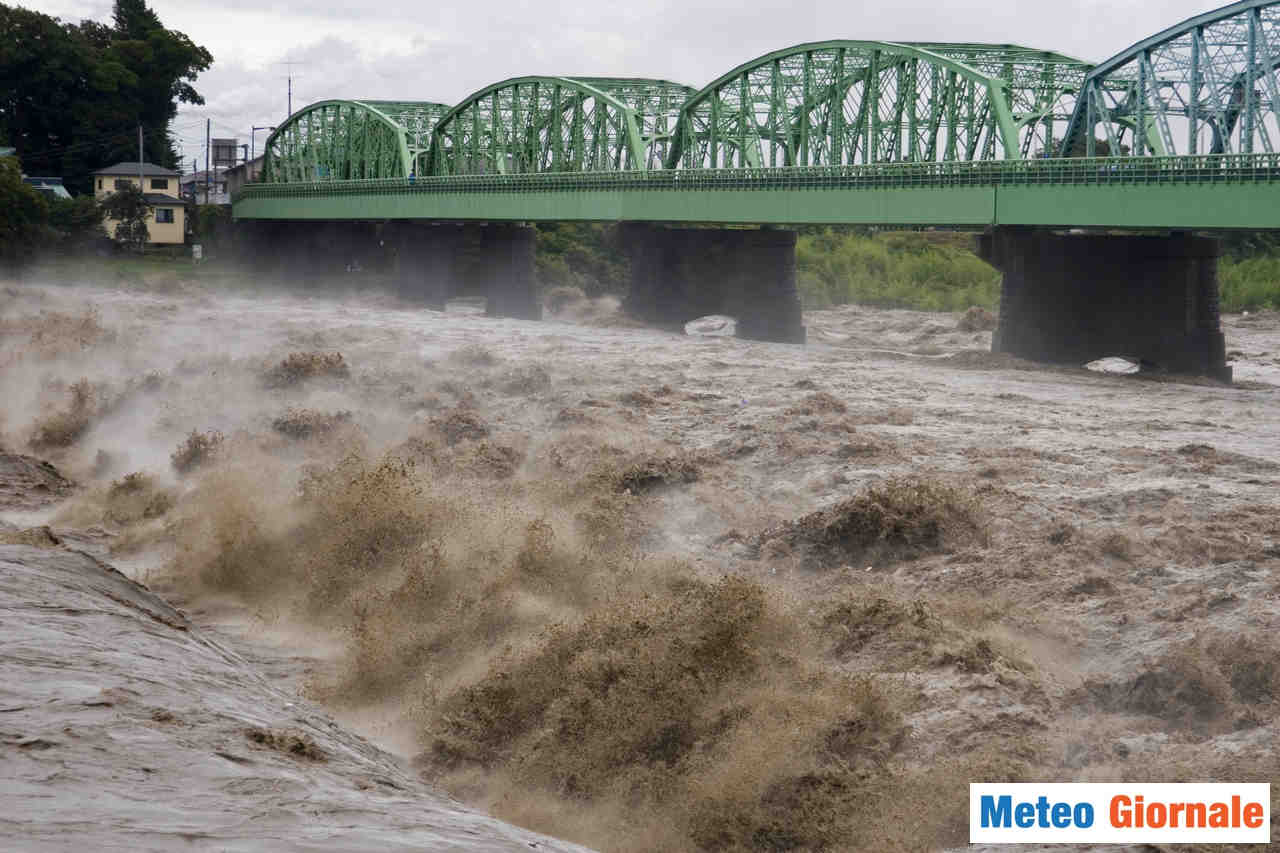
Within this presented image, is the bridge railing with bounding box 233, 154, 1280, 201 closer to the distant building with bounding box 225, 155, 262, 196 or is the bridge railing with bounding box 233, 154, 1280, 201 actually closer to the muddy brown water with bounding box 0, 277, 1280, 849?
the muddy brown water with bounding box 0, 277, 1280, 849

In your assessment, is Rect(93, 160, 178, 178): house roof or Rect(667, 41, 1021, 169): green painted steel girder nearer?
Rect(667, 41, 1021, 169): green painted steel girder

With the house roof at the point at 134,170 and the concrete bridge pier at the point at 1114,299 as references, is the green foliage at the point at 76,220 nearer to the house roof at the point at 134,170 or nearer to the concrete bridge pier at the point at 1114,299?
the house roof at the point at 134,170

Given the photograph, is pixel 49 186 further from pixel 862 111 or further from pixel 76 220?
pixel 862 111

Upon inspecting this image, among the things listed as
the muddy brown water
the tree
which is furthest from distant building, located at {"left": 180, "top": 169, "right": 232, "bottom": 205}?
the muddy brown water

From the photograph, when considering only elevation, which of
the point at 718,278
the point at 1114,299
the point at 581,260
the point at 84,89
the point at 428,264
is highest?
the point at 84,89

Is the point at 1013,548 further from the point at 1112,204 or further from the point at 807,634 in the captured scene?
the point at 1112,204

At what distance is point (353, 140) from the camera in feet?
309

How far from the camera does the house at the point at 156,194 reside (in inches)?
3898

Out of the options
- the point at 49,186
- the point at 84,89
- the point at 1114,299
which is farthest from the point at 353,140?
the point at 1114,299

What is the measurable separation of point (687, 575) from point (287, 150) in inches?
3526

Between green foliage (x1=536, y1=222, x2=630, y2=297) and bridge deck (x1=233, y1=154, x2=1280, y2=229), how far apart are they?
9922mm

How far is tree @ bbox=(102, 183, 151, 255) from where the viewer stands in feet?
296

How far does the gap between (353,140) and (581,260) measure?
16713 millimetres

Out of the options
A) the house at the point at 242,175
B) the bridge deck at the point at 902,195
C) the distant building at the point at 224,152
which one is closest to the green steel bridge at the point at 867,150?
the bridge deck at the point at 902,195
